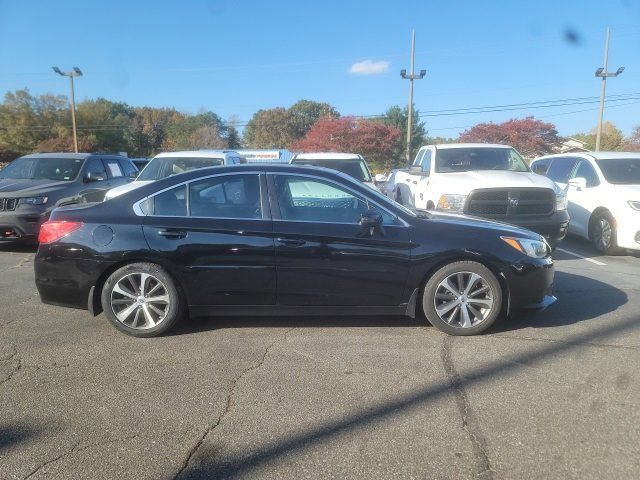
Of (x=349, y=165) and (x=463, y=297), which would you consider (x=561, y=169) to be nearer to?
(x=349, y=165)

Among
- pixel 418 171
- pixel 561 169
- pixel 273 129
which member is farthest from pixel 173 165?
pixel 273 129

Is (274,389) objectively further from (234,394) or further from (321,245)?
(321,245)

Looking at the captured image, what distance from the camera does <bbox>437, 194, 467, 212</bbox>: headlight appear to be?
7.72 m

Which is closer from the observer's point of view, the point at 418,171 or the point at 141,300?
the point at 141,300

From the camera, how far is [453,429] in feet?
10.0

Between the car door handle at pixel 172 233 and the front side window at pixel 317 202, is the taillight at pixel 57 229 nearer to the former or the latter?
the car door handle at pixel 172 233

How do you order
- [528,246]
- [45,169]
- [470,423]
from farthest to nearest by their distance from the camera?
[45,169], [528,246], [470,423]

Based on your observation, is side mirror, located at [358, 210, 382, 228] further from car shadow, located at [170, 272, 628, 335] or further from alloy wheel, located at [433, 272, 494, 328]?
car shadow, located at [170, 272, 628, 335]

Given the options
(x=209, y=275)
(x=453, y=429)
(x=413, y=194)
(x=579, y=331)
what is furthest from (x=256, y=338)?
(x=413, y=194)

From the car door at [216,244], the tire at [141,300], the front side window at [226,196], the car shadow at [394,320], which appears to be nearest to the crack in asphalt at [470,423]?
the car shadow at [394,320]

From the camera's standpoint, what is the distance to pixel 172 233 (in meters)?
4.54

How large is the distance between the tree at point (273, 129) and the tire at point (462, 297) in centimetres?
6772

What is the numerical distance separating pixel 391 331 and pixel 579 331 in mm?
1750

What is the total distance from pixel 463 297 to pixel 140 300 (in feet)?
9.46
